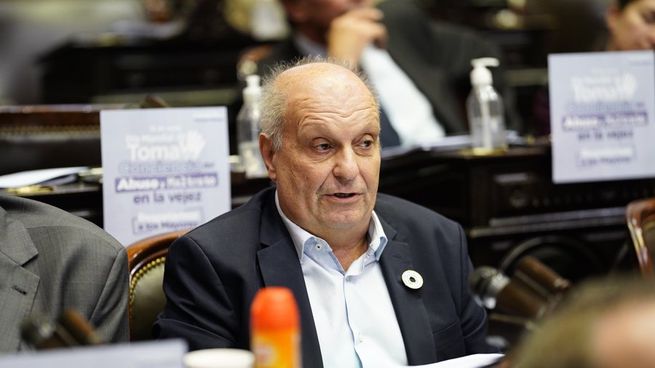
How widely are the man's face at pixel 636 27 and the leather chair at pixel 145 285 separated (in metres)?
2.53

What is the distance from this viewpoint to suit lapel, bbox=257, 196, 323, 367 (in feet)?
7.07

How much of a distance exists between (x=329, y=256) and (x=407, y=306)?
21 centimetres

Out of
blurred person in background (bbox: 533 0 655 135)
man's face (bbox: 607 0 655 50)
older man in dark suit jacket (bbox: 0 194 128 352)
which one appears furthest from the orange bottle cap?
man's face (bbox: 607 0 655 50)

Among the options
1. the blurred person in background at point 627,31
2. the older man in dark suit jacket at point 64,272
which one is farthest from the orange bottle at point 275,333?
the blurred person in background at point 627,31

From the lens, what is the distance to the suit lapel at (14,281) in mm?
1916

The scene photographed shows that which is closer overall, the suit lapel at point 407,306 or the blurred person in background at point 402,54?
the suit lapel at point 407,306

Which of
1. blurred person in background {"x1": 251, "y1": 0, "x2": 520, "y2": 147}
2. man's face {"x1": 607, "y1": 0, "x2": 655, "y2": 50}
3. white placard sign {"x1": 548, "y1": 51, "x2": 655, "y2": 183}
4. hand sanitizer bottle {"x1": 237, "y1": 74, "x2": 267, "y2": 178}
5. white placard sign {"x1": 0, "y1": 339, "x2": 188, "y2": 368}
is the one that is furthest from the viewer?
blurred person in background {"x1": 251, "y1": 0, "x2": 520, "y2": 147}

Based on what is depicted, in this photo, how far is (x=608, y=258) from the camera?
145 inches

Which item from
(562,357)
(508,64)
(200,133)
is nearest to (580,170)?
(200,133)

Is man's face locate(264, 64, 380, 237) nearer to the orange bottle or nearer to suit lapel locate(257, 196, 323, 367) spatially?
A: suit lapel locate(257, 196, 323, 367)

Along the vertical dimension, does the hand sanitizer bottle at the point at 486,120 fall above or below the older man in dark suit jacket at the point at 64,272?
above

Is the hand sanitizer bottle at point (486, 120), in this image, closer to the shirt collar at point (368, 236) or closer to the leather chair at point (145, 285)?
the shirt collar at point (368, 236)

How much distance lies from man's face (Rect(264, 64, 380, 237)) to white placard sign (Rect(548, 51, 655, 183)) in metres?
1.22

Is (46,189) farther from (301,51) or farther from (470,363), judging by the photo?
(301,51)
